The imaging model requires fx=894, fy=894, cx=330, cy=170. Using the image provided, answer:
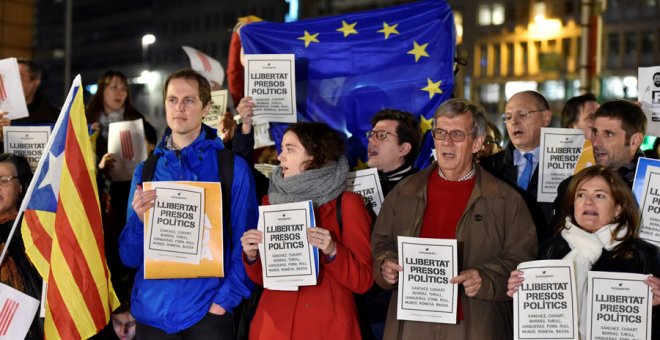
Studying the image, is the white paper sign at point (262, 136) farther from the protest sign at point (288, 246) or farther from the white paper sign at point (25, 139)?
the protest sign at point (288, 246)

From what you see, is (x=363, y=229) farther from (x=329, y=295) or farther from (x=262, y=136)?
(x=262, y=136)

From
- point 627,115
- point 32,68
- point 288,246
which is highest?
point 32,68

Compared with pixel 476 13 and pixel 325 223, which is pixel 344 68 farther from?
pixel 476 13

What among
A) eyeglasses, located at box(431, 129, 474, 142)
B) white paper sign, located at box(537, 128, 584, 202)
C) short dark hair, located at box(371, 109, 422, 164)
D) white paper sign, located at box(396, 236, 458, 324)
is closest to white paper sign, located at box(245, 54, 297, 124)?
short dark hair, located at box(371, 109, 422, 164)

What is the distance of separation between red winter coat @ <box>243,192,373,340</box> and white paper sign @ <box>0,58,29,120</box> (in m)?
2.62

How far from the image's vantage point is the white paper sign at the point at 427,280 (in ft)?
13.2

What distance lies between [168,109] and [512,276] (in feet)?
6.55

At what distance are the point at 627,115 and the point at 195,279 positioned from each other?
2526 millimetres

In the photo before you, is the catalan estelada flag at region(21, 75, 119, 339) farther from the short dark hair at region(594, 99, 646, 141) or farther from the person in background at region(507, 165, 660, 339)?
the short dark hair at region(594, 99, 646, 141)

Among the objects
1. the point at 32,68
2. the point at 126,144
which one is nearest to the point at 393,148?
the point at 126,144

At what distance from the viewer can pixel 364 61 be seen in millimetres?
6379

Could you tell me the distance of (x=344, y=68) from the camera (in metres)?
6.39

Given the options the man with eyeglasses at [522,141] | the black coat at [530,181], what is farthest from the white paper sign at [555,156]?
the man with eyeglasses at [522,141]

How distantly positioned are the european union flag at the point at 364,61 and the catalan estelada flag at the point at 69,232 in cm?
178
